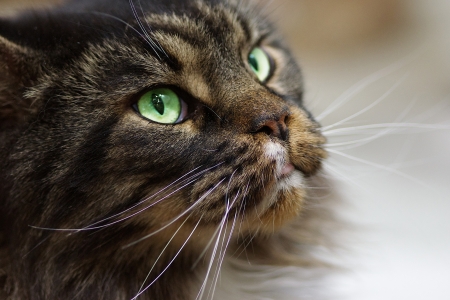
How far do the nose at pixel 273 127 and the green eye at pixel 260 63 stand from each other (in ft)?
0.92

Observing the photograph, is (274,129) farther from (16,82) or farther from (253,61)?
(16,82)

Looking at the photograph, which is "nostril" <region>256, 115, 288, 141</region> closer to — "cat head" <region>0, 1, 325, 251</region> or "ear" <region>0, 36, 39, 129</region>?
"cat head" <region>0, 1, 325, 251</region>

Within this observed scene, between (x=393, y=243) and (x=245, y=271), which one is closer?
(x=245, y=271)

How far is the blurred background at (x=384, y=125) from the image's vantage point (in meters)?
1.30

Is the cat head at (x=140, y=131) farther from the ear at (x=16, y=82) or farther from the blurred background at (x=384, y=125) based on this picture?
the blurred background at (x=384, y=125)

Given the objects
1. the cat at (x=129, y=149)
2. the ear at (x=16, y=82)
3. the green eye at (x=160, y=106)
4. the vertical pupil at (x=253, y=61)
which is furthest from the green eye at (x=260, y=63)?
the ear at (x=16, y=82)

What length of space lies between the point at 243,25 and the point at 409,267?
94 centimetres

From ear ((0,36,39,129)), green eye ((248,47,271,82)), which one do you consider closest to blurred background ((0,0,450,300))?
green eye ((248,47,271,82))

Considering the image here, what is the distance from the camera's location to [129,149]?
82 centimetres

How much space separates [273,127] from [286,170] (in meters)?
0.08

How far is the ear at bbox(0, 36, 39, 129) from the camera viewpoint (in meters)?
0.84

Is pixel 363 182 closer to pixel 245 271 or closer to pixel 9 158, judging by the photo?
pixel 245 271

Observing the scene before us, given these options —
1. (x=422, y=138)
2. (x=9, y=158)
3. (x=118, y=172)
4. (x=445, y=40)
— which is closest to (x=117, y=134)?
(x=118, y=172)

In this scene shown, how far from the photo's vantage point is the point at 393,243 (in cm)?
158
